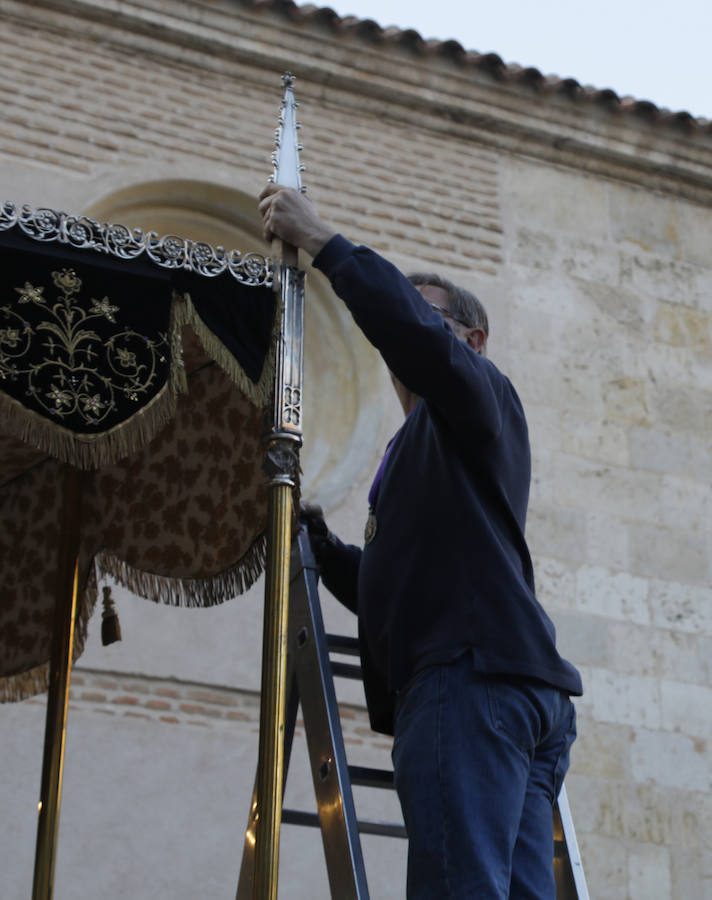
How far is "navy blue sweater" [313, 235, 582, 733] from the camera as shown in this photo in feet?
9.53

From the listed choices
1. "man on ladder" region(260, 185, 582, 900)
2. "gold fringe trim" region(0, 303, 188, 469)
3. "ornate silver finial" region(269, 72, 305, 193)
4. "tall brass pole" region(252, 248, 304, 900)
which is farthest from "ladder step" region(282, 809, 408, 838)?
"ornate silver finial" region(269, 72, 305, 193)

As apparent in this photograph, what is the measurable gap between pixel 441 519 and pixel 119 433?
41.8 inches

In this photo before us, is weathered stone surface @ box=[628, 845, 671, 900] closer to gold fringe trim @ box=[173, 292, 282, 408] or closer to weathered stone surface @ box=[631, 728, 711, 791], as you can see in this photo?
weathered stone surface @ box=[631, 728, 711, 791]

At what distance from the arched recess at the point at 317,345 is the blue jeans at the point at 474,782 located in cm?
364

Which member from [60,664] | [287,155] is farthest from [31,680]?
[287,155]

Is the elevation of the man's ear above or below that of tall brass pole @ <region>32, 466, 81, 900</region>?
above

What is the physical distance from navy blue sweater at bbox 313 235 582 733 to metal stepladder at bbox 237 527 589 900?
331 millimetres

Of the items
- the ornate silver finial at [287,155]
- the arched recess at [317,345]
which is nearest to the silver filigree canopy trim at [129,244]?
the ornate silver finial at [287,155]

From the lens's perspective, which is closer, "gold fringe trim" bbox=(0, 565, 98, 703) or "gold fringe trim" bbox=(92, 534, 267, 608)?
"gold fringe trim" bbox=(92, 534, 267, 608)

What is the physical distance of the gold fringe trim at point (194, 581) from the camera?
13.6 feet

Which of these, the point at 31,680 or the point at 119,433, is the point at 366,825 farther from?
the point at 31,680

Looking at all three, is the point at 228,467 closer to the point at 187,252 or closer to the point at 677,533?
the point at 187,252

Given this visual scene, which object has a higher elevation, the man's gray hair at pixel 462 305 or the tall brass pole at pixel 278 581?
the man's gray hair at pixel 462 305

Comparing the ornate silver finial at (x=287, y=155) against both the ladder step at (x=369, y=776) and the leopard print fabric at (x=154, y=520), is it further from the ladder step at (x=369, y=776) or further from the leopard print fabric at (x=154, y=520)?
the ladder step at (x=369, y=776)
